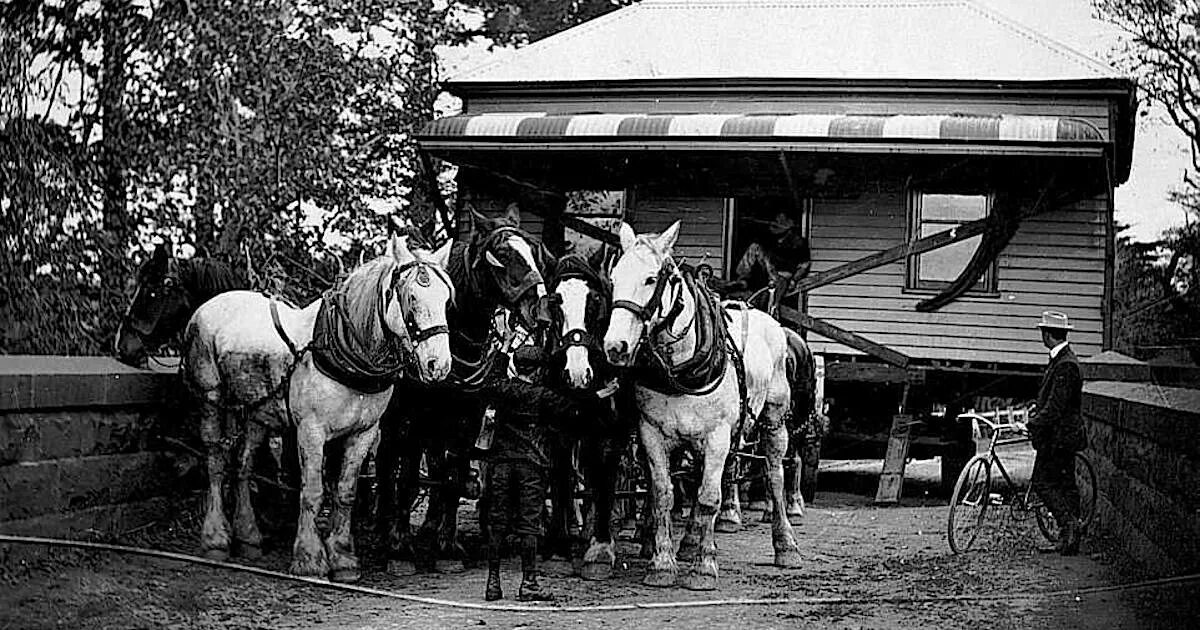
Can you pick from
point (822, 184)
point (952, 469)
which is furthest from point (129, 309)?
point (952, 469)

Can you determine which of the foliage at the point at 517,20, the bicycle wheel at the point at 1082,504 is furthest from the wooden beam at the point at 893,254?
the foliage at the point at 517,20

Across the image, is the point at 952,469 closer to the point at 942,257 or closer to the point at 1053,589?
the point at 942,257

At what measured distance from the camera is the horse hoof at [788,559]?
4.32 meters

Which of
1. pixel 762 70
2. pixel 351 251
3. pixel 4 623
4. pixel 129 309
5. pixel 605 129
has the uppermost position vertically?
pixel 762 70

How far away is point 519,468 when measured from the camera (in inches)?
144

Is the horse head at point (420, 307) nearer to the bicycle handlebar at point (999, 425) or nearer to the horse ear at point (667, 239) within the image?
the horse ear at point (667, 239)

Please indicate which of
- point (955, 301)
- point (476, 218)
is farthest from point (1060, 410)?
point (476, 218)

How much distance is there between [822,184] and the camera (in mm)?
3496

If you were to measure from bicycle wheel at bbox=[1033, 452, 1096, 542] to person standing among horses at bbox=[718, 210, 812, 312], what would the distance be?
40.6 inches

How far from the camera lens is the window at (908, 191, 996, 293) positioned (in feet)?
11.2

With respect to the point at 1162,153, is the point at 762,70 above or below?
above

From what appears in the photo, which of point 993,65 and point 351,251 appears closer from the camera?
point 351,251

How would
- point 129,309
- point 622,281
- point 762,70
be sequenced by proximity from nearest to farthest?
point 129,309 → point 622,281 → point 762,70

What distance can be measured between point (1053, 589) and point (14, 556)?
2137 mm
